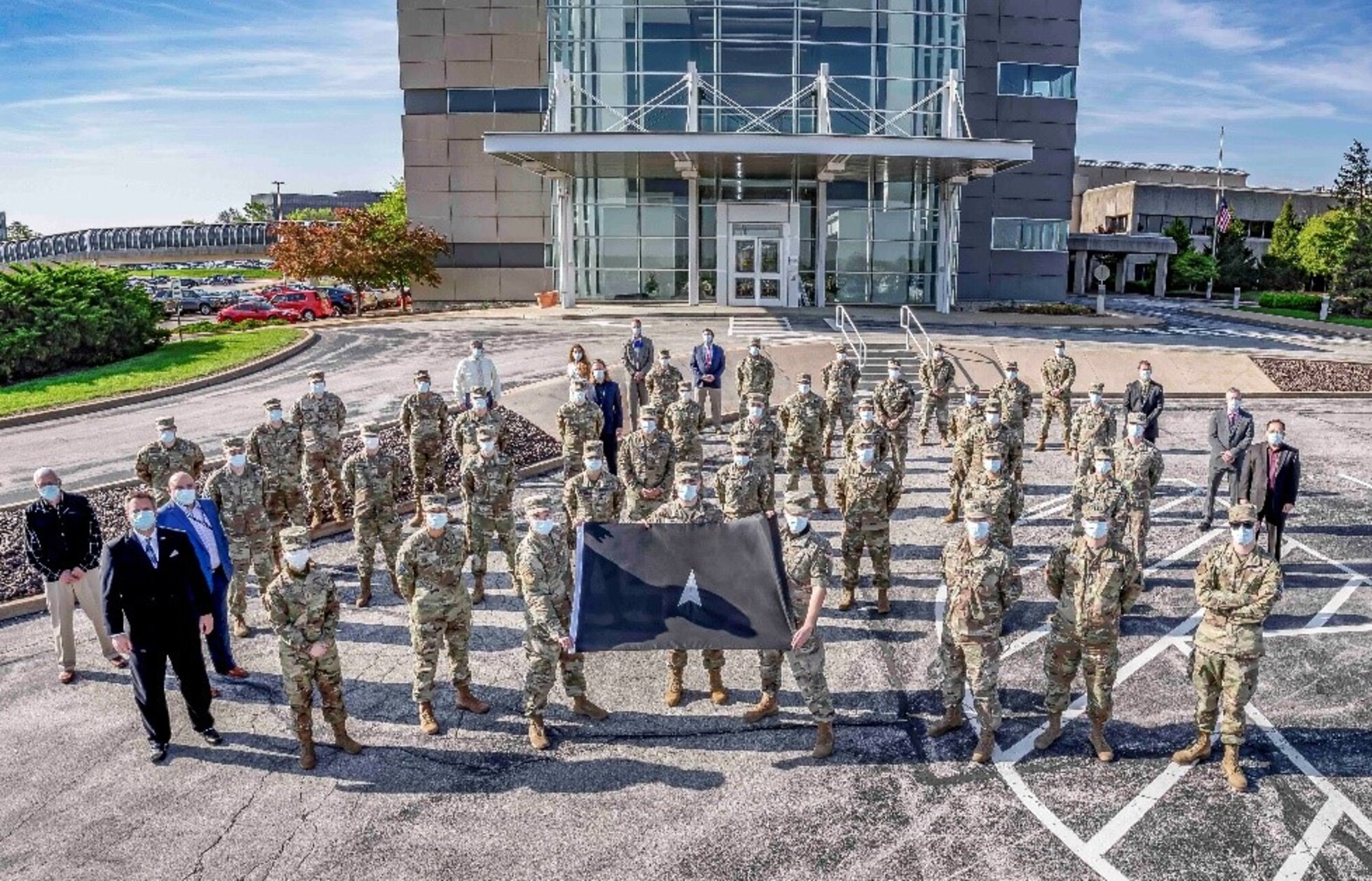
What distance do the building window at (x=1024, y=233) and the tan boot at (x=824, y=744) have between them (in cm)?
3851

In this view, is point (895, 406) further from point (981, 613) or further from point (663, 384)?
point (981, 613)

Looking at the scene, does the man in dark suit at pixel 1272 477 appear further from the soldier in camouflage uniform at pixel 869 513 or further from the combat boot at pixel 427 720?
the combat boot at pixel 427 720

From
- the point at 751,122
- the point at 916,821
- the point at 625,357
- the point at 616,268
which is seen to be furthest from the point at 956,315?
the point at 916,821

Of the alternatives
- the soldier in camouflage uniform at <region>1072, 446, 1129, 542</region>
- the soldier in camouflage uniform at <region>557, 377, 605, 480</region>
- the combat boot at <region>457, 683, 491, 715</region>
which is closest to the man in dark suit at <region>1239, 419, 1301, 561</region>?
the soldier in camouflage uniform at <region>1072, 446, 1129, 542</region>

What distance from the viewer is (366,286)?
41.6m

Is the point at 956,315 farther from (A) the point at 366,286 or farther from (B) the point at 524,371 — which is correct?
(A) the point at 366,286

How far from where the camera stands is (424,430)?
14312 mm

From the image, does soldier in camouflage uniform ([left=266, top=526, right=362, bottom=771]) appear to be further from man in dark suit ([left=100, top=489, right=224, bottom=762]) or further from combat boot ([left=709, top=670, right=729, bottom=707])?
combat boot ([left=709, top=670, right=729, bottom=707])

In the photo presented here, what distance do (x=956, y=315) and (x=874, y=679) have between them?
27131 mm

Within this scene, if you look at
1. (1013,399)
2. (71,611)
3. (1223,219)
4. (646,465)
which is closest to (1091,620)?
(646,465)

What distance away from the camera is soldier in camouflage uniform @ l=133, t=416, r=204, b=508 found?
38.1ft

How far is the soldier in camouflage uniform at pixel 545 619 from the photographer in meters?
8.48

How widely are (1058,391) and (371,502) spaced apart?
42.1 feet

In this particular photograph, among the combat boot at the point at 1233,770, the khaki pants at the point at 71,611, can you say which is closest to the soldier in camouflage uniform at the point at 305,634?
the khaki pants at the point at 71,611
